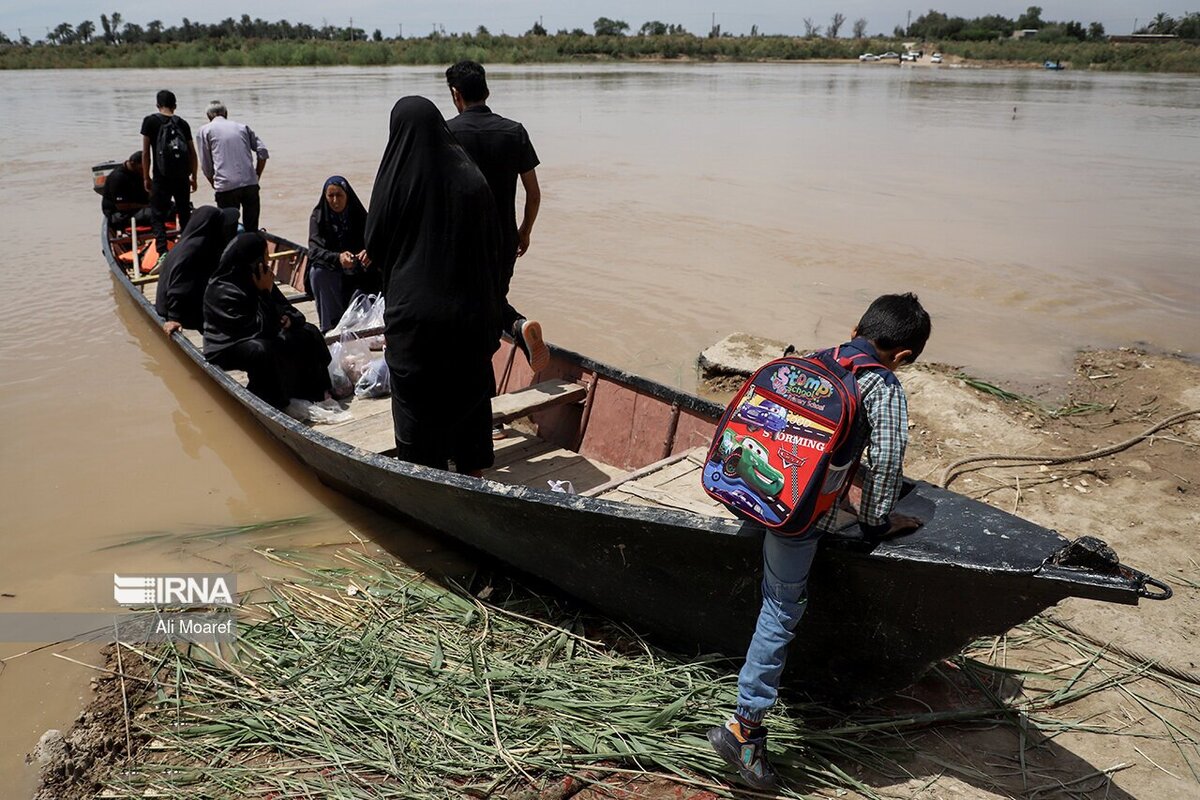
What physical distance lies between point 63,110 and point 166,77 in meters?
15.8

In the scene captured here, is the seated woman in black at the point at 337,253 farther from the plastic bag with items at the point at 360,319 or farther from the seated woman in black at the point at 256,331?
the seated woman in black at the point at 256,331

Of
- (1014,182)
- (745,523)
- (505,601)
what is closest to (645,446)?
(505,601)

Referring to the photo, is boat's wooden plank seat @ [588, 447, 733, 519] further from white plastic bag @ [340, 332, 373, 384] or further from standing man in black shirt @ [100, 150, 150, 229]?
standing man in black shirt @ [100, 150, 150, 229]

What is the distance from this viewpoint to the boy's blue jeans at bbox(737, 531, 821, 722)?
7.87 ft

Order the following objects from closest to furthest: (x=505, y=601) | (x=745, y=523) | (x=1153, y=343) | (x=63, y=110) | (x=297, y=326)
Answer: (x=745, y=523)
(x=505, y=601)
(x=297, y=326)
(x=1153, y=343)
(x=63, y=110)

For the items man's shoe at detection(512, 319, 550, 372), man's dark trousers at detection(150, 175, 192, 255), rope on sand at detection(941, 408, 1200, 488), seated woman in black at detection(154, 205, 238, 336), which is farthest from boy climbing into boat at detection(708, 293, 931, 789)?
man's dark trousers at detection(150, 175, 192, 255)

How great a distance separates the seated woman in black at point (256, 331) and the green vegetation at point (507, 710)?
1714 millimetres

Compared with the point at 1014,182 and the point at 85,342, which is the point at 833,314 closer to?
the point at 85,342

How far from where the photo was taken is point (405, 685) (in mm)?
3055

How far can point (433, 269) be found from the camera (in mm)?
3188

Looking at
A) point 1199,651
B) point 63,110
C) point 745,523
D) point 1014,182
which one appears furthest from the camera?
point 63,110

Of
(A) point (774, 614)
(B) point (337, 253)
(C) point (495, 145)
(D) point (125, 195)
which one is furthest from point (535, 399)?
(D) point (125, 195)

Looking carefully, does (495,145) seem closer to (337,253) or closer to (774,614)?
(337,253)

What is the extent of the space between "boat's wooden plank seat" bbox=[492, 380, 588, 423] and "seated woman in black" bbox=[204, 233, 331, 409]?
4.22ft
